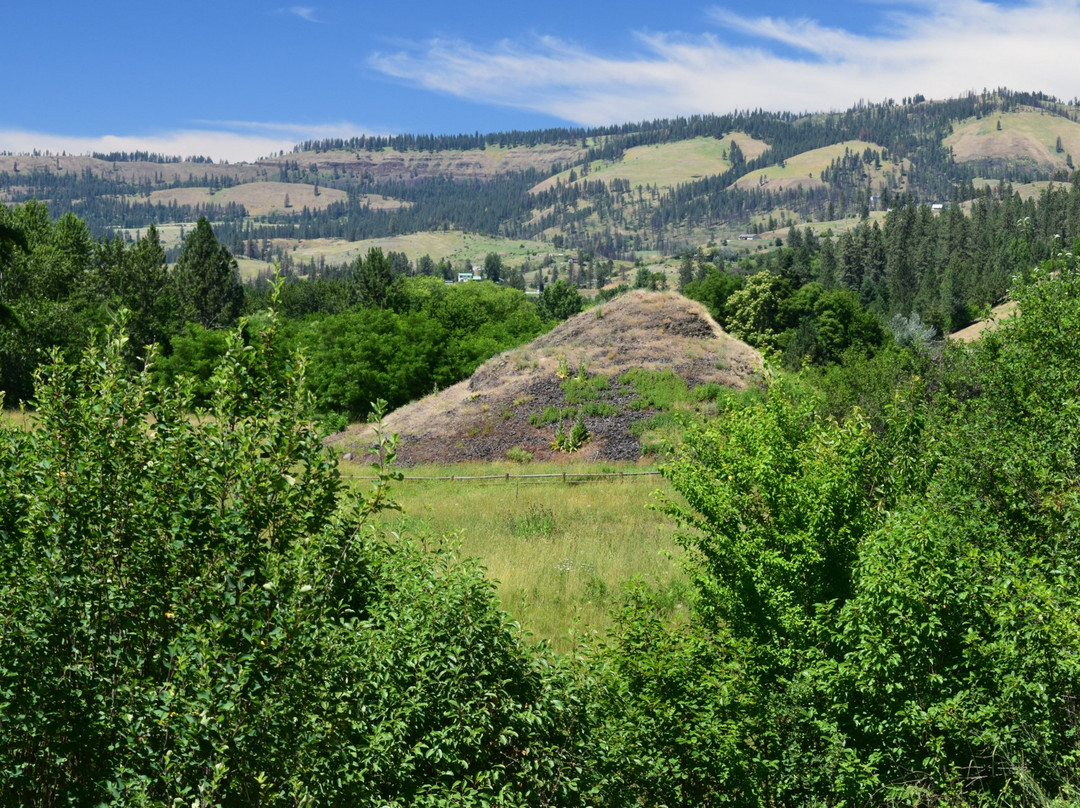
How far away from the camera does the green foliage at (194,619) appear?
452 centimetres

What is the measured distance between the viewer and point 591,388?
39.3 m

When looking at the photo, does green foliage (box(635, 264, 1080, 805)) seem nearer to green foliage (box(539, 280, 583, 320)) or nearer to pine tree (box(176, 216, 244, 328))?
pine tree (box(176, 216, 244, 328))

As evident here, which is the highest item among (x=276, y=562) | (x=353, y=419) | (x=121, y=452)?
(x=121, y=452)

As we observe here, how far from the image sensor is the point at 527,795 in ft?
19.5

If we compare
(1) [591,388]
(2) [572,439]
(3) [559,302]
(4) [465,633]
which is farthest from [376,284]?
(4) [465,633]

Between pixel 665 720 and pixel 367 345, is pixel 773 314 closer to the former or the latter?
pixel 367 345

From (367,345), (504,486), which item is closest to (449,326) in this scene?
(367,345)

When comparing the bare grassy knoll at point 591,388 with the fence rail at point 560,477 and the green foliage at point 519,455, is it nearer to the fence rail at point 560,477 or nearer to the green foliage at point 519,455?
the green foliage at point 519,455

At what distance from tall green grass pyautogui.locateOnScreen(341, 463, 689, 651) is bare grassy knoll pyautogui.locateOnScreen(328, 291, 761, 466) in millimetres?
4151

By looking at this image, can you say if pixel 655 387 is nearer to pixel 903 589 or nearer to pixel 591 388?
pixel 591 388

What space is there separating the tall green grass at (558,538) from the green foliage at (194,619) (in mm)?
1991

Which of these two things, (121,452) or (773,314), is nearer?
(121,452)

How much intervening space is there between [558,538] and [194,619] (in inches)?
647

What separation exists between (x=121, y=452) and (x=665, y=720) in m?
5.23
